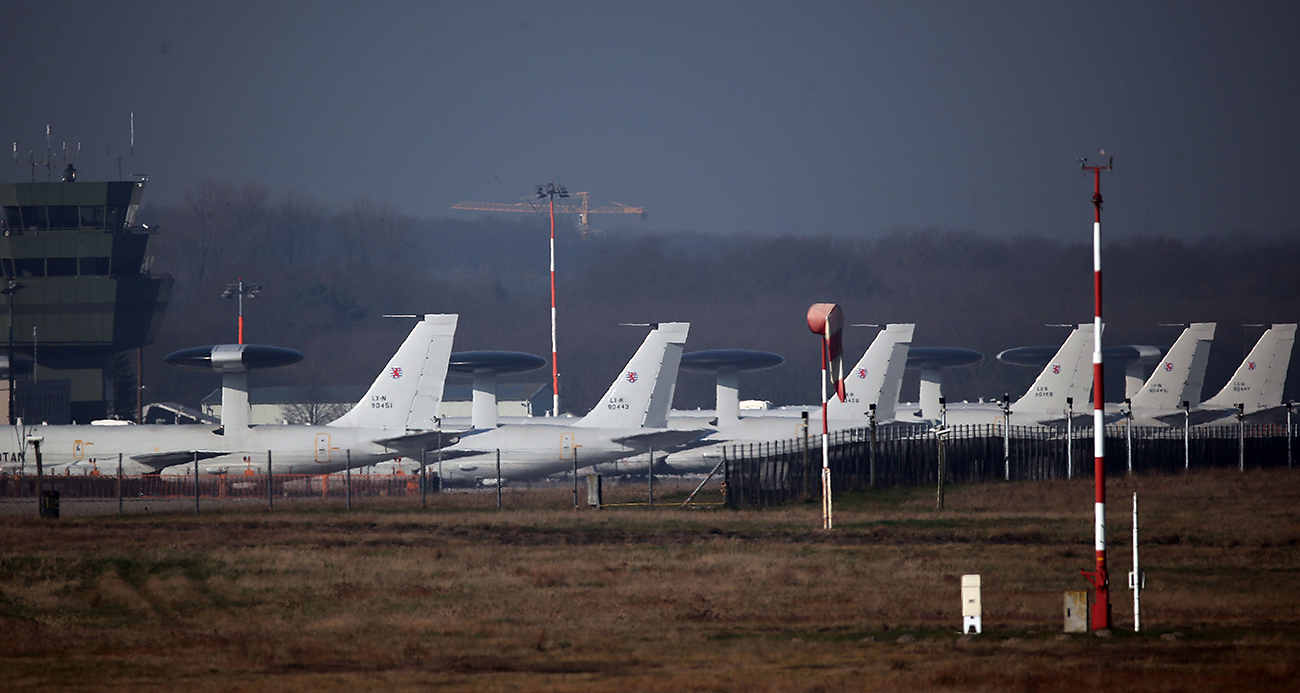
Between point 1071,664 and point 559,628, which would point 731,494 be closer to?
point 559,628

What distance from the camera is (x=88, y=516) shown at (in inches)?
1713

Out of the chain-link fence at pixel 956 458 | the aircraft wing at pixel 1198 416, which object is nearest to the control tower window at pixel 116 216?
the chain-link fence at pixel 956 458

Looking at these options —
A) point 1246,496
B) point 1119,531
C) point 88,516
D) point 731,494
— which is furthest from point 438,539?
point 1246,496

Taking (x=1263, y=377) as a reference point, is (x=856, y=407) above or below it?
below

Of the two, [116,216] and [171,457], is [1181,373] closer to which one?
[171,457]

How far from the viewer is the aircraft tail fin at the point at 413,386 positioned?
52719mm

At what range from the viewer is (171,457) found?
52.1m

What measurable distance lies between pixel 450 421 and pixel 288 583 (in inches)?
1703

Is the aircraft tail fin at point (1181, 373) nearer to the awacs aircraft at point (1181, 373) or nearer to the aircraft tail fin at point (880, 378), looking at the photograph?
the awacs aircraft at point (1181, 373)

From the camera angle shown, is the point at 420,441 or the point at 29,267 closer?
the point at 420,441

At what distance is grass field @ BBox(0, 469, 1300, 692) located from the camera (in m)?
18.2

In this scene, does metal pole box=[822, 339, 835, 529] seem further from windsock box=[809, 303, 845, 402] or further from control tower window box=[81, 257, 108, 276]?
control tower window box=[81, 257, 108, 276]

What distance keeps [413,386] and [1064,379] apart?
1724 inches

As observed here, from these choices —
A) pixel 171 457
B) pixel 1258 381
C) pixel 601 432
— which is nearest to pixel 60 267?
pixel 171 457
